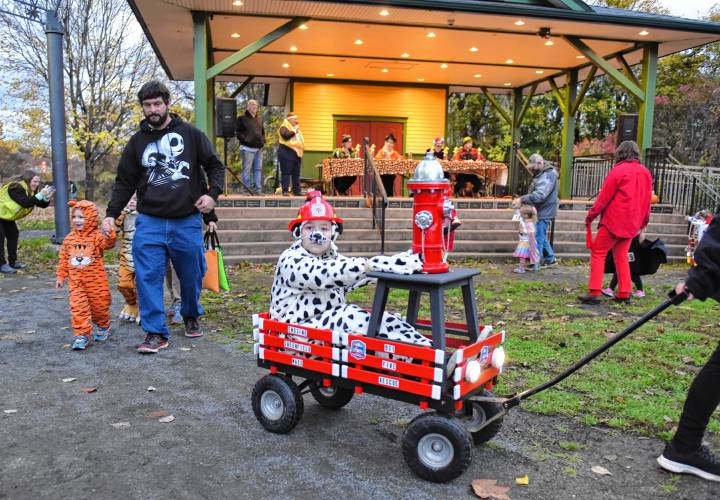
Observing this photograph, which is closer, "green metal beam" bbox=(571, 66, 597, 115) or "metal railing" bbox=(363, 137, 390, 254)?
"metal railing" bbox=(363, 137, 390, 254)

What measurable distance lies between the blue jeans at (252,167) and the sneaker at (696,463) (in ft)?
37.9

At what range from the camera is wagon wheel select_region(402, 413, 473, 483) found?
277 cm

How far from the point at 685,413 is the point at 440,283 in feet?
4.82

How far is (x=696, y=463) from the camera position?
115 inches

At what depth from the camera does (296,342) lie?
3.29 m

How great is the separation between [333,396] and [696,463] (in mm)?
2057

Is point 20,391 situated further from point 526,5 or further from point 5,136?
point 5,136

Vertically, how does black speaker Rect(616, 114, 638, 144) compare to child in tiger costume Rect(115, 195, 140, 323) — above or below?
above

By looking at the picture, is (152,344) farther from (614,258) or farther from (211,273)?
(614,258)

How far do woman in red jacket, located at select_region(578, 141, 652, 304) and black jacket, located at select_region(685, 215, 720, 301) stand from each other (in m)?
4.05

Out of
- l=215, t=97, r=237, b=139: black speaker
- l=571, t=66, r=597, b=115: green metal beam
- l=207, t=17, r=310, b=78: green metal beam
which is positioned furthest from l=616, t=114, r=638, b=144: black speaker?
l=215, t=97, r=237, b=139: black speaker

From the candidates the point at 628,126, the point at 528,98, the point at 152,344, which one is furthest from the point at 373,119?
the point at 152,344

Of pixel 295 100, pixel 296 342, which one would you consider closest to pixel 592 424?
pixel 296 342

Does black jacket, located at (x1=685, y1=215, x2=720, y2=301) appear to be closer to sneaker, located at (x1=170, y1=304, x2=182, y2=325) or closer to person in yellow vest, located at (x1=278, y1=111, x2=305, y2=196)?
sneaker, located at (x1=170, y1=304, x2=182, y2=325)
